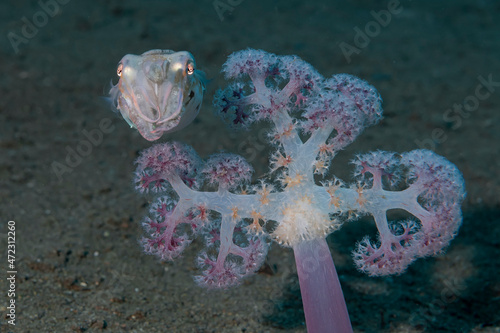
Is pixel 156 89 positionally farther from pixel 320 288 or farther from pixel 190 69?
pixel 320 288

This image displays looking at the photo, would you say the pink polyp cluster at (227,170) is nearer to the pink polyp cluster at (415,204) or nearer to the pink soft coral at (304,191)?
the pink soft coral at (304,191)

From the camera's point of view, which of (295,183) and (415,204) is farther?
(415,204)

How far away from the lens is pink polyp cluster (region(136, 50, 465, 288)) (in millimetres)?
2406

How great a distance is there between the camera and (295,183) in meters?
2.41

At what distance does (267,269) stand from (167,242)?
1.38m

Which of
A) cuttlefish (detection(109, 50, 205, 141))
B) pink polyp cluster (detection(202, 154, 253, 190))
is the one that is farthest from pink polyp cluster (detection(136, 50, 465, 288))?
cuttlefish (detection(109, 50, 205, 141))

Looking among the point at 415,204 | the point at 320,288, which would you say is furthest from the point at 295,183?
the point at 415,204

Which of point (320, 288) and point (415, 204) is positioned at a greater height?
point (415, 204)

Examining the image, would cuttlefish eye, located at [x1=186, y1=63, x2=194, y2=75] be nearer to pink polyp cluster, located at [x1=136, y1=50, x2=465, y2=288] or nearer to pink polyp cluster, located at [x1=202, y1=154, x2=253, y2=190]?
pink polyp cluster, located at [x1=136, y1=50, x2=465, y2=288]

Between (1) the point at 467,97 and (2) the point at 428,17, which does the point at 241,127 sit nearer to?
(1) the point at 467,97

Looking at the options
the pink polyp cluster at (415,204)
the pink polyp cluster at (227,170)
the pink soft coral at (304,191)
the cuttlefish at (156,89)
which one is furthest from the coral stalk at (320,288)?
the cuttlefish at (156,89)

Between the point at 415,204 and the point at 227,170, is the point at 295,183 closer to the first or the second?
the point at 227,170

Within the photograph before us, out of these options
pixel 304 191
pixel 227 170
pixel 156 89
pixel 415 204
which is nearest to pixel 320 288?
pixel 304 191

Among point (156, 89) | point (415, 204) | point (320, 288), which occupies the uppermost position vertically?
point (156, 89)
